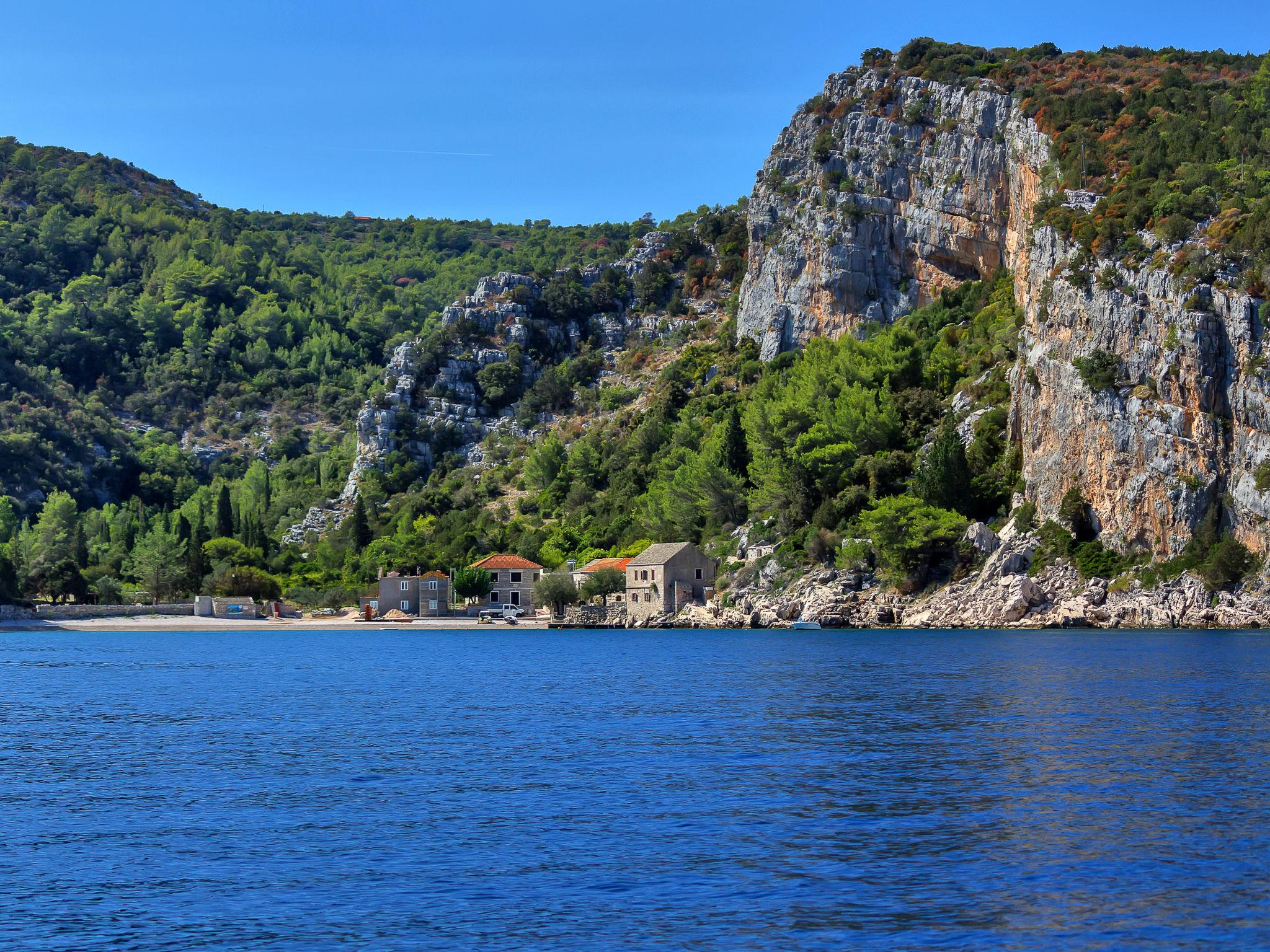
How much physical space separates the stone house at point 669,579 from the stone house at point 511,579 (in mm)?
14191

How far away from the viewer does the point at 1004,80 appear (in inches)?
4286

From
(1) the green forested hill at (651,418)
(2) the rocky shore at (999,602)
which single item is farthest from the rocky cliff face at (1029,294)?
(2) the rocky shore at (999,602)

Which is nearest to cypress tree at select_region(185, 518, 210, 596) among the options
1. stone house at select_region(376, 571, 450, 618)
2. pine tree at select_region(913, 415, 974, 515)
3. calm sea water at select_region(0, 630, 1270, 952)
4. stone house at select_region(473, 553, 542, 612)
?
stone house at select_region(376, 571, 450, 618)

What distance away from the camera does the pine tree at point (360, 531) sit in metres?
128

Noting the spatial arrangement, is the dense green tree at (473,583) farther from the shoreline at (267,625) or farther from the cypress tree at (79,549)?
the cypress tree at (79,549)

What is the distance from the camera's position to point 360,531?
12850 centimetres

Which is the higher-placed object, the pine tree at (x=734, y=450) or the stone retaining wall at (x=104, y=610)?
the pine tree at (x=734, y=450)

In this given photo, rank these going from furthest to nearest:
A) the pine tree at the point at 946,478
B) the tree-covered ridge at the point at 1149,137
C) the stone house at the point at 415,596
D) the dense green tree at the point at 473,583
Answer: the stone house at the point at 415,596 < the dense green tree at the point at 473,583 < the pine tree at the point at 946,478 < the tree-covered ridge at the point at 1149,137

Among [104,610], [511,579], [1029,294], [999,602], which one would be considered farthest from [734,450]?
[104,610]

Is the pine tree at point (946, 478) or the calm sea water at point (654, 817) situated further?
the pine tree at point (946, 478)

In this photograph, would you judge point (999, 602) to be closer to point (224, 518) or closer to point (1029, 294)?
point (1029, 294)

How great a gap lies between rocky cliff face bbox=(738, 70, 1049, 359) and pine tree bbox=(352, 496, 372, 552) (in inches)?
1649

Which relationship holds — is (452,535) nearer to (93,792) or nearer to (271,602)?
(271,602)

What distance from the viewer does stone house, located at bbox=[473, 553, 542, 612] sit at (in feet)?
360
